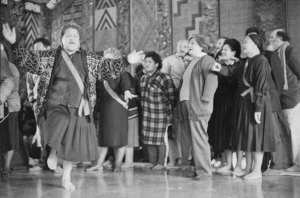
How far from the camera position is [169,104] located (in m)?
4.72

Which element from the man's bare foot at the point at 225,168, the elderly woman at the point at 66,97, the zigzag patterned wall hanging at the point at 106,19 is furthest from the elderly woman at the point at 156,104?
the zigzag patterned wall hanging at the point at 106,19

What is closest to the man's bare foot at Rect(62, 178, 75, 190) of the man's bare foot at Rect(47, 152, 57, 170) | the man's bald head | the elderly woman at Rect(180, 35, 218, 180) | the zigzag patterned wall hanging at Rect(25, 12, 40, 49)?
the man's bare foot at Rect(47, 152, 57, 170)

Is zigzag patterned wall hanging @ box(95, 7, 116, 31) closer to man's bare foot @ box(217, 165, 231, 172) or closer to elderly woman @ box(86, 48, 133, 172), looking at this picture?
elderly woman @ box(86, 48, 133, 172)

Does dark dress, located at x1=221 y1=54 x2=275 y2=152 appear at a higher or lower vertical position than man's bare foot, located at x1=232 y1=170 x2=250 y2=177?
higher

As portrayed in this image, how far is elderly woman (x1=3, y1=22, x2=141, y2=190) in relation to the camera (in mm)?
3264

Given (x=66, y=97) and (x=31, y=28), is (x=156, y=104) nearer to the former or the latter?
(x=66, y=97)

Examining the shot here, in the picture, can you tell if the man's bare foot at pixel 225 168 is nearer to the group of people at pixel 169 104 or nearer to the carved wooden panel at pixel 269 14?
the group of people at pixel 169 104

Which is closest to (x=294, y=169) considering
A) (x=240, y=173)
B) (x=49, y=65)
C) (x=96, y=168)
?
(x=240, y=173)

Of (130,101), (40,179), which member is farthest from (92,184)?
(130,101)

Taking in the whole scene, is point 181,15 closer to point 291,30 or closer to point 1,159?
point 291,30

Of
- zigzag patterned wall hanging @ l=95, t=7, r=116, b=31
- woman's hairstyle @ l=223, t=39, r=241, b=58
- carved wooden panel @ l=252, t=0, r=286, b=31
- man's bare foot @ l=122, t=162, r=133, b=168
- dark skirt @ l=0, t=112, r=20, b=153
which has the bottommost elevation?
man's bare foot @ l=122, t=162, r=133, b=168

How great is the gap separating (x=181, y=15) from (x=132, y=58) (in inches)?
85.2

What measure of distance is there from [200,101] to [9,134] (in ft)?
6.14

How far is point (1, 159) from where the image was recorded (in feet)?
14.4
